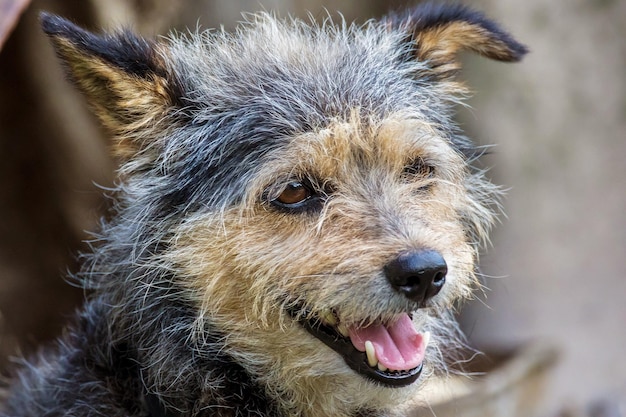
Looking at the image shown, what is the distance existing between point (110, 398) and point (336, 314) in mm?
1078

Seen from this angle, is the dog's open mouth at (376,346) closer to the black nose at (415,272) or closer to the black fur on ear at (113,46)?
the black nose at (415,272)

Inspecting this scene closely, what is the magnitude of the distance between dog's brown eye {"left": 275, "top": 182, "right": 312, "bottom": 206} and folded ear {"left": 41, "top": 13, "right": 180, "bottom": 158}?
63 centimetres

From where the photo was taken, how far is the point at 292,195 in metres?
3.20

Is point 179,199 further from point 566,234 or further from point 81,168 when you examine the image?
point 566,234

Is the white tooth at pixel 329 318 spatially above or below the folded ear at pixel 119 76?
below

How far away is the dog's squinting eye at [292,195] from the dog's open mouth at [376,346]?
436mm

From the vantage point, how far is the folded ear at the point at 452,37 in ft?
12.2

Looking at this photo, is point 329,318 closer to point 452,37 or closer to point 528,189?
point 452,37

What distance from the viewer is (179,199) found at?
329 cm

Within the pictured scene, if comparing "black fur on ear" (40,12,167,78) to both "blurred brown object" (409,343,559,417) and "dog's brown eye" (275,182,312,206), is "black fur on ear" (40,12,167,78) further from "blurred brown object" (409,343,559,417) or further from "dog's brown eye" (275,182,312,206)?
"blurred brown object" (409,343,559,417)

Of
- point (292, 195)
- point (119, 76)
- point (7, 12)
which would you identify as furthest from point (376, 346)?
point (7, 12)

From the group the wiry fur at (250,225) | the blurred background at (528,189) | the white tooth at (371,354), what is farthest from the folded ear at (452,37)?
the blurred background at (528,189)

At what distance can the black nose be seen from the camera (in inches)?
114

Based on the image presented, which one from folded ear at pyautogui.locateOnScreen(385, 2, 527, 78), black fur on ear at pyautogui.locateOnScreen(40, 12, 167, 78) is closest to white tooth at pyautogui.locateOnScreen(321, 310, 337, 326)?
black fur on ear at pyautogui.locateOnScreen(40, 12, 167, 78)
